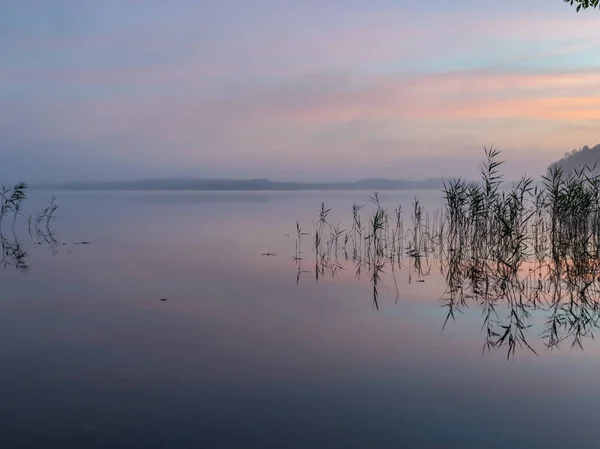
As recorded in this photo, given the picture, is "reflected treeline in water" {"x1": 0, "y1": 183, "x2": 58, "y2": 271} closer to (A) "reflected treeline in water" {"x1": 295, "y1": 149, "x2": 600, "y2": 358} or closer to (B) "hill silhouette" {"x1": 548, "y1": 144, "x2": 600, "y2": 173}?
(A) "reflected treeline in water" {"x1": 295, "y1": 149, "x2": 600, "y2": 358}

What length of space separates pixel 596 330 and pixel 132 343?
22.0ft

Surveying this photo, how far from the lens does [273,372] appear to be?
19.5 feet

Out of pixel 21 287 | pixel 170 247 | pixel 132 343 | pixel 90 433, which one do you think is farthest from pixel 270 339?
pixel 170 247

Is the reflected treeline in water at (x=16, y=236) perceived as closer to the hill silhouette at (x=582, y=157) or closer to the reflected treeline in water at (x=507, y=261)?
the reflected treeline in water at (x=507, y=261)

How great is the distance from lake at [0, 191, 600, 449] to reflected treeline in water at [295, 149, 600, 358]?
311 millimetres

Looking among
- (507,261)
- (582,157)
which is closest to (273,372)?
(507,261)

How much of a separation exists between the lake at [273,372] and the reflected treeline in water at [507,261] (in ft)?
1.02

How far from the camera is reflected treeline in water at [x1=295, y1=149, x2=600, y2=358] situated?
835 centimetres

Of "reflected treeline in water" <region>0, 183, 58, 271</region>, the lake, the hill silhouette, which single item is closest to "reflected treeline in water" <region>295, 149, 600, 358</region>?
the lake

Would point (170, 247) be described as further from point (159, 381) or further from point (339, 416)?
point (339, 416)

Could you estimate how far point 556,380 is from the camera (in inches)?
224

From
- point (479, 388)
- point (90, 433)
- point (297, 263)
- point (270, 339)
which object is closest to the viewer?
point (90, 433)

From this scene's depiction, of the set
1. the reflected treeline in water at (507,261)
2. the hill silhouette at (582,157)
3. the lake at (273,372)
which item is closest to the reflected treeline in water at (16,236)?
the lake at (273,372)

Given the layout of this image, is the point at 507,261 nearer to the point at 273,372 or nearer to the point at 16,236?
the point at 273,372
